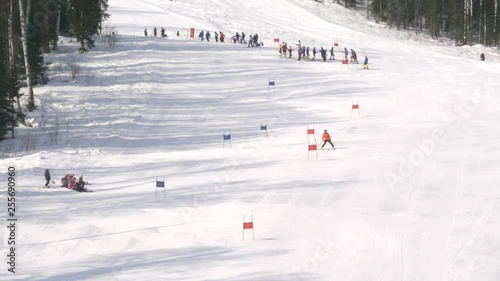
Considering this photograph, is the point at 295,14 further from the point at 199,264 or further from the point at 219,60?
the point at 199,264

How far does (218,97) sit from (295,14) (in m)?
36.1

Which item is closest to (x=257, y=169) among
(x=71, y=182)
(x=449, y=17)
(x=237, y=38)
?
(x=71, y=182)

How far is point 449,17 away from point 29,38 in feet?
173

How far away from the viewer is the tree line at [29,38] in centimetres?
2834

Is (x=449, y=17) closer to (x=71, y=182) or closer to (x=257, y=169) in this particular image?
(x=257, y=169)

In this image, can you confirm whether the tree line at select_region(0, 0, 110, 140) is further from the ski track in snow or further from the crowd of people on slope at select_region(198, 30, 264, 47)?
the crowd of people on slope at select_region(198, 30, 264, 47)

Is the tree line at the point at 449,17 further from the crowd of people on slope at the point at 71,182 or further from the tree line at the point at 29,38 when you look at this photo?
the crowd of people on slope at the point at 71,182

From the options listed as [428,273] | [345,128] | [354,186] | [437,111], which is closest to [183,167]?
[354,186]

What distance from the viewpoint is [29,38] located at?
3347 centimetres

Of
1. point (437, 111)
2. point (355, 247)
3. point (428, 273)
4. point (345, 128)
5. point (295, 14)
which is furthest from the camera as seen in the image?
point (295, 14)

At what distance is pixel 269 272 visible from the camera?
14.6 meters

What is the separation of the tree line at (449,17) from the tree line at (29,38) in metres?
37.6

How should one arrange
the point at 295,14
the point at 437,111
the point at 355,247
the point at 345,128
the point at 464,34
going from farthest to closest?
the point at 295,14, the point at 464,34, the point at 437,111, the point at 345,128, the point at 355,247

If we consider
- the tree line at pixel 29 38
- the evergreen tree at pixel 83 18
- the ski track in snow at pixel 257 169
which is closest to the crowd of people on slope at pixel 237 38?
the ski track in snow at pixel 257 169
